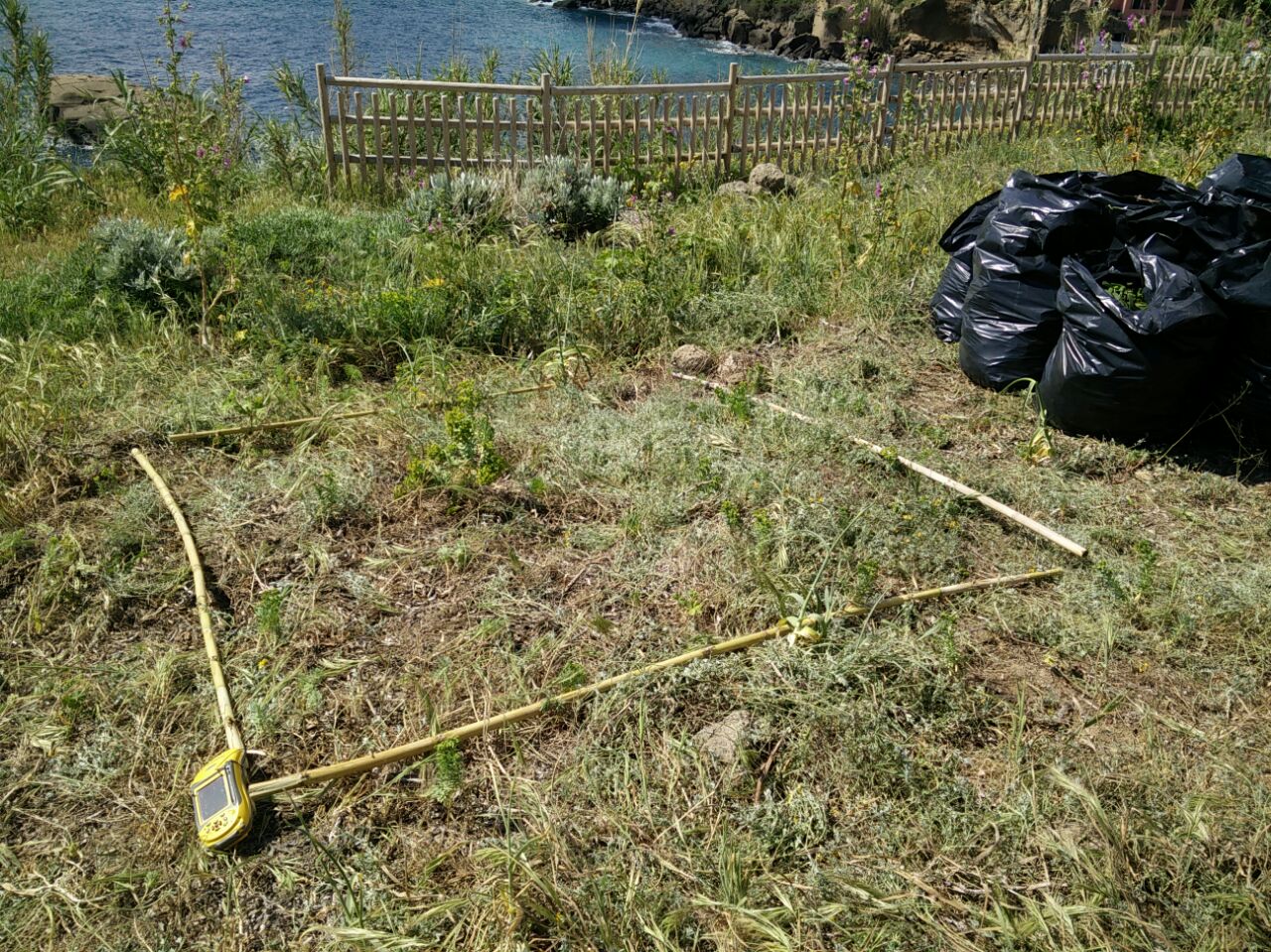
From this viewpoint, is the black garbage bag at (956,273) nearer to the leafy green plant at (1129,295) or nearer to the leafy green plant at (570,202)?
the leafy green plant at (1129,295)

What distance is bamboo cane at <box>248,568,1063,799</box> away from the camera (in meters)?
2.27

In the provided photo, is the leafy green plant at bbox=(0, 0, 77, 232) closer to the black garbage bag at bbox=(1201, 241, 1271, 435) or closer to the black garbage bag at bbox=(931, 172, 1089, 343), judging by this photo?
the black garbage bag at bbox=(931, 172, 1089, 343)

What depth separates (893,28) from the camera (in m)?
26.8

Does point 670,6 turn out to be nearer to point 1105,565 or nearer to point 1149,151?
point 1149,151

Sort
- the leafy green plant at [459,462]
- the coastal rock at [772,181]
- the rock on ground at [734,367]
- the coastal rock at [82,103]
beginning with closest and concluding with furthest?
1. the leafy green plant at [459,462]
2. the rock on ground at [734,367]
3. the coastal rock at [772,181]
4. the coastal rock at [82,103]

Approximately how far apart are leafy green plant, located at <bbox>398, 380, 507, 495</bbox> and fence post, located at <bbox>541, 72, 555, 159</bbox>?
192 inches

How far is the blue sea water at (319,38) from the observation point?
14.4 m

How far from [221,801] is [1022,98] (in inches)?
429

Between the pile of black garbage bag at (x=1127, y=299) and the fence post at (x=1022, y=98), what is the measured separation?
6624 millimetres

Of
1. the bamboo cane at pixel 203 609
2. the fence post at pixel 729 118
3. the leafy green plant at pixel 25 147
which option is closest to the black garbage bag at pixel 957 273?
the bamboo cane at pixel 203 609

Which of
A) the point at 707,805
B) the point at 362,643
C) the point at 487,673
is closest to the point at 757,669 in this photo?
the point at 707,805

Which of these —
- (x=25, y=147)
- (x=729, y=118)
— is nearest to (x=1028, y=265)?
(x=729, y=118)

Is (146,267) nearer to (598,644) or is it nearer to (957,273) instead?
(598,644)

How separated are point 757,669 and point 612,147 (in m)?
6.59
